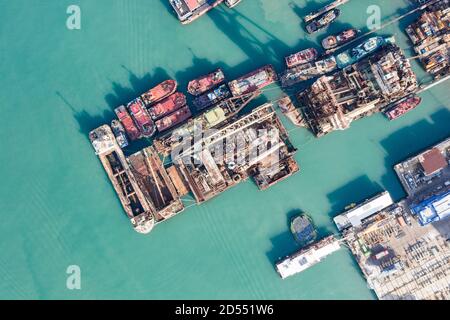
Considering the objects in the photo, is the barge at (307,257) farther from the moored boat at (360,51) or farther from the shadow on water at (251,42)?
the shadow on water at (251,42)

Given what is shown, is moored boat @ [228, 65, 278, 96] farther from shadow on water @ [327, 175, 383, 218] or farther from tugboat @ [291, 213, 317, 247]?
tugboat @ [291, 213, 317, 247]

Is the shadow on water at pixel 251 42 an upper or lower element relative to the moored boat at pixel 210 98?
upper

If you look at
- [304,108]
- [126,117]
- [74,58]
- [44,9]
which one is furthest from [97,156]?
[304,108]

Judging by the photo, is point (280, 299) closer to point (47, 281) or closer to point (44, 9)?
point (47, 281)

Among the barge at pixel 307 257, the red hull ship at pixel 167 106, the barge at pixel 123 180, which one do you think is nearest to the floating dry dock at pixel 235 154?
the red hull ship at pixel 167 106

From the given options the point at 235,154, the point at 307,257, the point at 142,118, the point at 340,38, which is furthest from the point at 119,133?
the point at 340,38

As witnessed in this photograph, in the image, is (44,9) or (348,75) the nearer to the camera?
(348,75)
